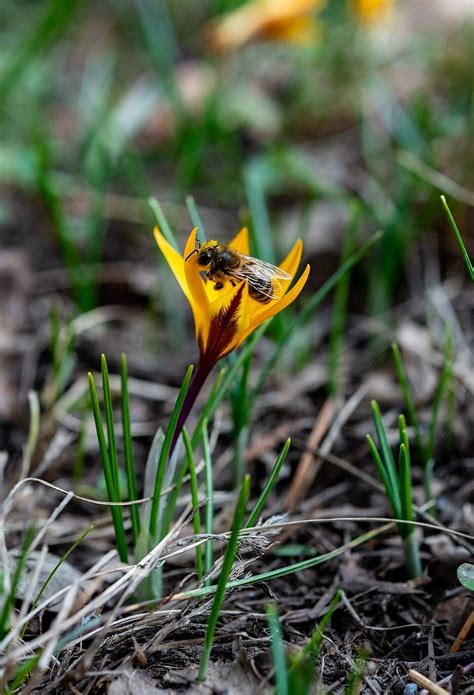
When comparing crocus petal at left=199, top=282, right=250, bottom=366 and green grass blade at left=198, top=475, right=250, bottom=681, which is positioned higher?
crocus petal at left=199, top=282, right=250, bottom=366

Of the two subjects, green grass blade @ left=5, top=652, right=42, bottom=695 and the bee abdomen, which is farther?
the bee abdomen

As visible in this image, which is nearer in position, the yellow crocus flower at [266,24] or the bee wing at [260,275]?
the bee wing at [260,275]

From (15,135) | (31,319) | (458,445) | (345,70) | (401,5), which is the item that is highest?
(401,5)

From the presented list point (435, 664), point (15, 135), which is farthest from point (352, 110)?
point (435, 664)

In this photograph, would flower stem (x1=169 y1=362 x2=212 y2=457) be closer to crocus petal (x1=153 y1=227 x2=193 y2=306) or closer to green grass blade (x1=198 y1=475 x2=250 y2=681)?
crocus petal (x1=153 y1=227 x2=193 y2=306)

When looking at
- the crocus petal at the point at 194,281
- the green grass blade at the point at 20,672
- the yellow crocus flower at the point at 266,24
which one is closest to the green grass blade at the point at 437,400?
the crocus petal at the point at 194,281

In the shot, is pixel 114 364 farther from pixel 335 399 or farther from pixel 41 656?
pixel 41 656

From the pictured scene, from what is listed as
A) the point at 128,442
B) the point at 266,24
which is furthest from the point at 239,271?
the point at 266,24

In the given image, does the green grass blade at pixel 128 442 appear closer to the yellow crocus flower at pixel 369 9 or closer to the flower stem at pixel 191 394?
the flower stem at pixel 191 394

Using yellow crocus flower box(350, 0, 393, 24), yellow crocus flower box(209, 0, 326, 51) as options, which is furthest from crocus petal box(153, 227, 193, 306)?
yellow crocus flower box(350, 0, 393, 24)
